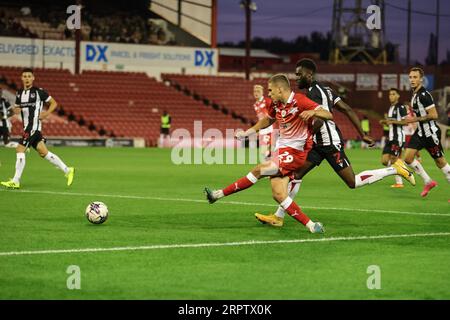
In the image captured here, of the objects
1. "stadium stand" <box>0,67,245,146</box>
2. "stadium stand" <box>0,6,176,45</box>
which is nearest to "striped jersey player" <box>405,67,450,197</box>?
"stadium stand" <box>0,67,245,146</box>

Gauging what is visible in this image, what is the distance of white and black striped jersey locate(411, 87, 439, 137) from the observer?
16109mm

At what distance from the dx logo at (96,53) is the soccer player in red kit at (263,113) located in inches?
936

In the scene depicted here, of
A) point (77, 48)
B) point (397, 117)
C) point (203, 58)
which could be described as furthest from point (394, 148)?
point (203, 58)

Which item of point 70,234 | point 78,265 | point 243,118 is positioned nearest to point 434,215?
point 70,234

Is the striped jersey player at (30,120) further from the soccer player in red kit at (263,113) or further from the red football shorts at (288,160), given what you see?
the red football shorts at (288,160)

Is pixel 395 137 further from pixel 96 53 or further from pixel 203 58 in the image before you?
pixel 203 58

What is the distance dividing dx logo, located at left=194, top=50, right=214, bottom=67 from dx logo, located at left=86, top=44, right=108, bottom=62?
6303 mm

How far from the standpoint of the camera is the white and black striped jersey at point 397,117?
20.0 metres

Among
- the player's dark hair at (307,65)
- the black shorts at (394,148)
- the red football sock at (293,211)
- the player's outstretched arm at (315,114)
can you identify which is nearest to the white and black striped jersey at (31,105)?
the black shorts at (394,148)

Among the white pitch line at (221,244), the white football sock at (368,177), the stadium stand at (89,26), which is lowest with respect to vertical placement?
the white pitch line at (221,244)

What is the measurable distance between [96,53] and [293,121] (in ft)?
135

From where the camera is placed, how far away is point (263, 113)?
84.6ft

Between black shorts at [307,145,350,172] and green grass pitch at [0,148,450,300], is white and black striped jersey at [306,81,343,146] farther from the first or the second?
green grass pitch at [0,148,450,300]
